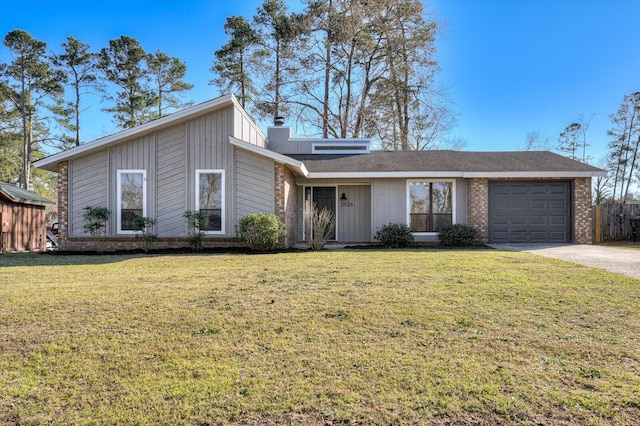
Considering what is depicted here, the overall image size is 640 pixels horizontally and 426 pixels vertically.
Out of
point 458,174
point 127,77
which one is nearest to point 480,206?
point 458,174

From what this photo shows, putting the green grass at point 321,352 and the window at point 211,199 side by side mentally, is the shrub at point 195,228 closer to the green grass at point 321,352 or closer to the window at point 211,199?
the window at point 211,199

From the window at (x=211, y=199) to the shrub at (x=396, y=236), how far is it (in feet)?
16.7

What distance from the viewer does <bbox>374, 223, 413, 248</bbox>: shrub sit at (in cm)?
1223

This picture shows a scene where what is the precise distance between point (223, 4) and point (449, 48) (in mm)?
13527

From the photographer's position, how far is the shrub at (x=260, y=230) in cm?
1030

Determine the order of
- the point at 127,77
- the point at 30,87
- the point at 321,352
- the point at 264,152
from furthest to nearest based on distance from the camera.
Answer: the point at 127,77 → the point at 30,87 → the point at 264,152 → the point at 321,352

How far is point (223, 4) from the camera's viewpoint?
2228cm

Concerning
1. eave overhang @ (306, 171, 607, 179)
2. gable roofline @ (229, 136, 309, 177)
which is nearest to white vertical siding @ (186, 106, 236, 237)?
gable roofline @ (229, 136, 309, 177)

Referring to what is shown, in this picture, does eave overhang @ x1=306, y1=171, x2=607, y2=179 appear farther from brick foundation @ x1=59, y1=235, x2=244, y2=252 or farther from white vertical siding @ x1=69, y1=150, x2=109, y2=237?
white vertical siding @ x1=69, y1=150, x2=109, y2=237

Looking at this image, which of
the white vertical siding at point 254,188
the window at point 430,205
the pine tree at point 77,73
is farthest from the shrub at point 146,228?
the pine tree at point 77,73

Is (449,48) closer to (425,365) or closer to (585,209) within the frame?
(585,209)

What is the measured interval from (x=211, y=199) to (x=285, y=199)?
2.19 meters

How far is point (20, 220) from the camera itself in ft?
48.6

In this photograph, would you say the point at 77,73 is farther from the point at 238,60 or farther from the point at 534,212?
the point at 534,212
